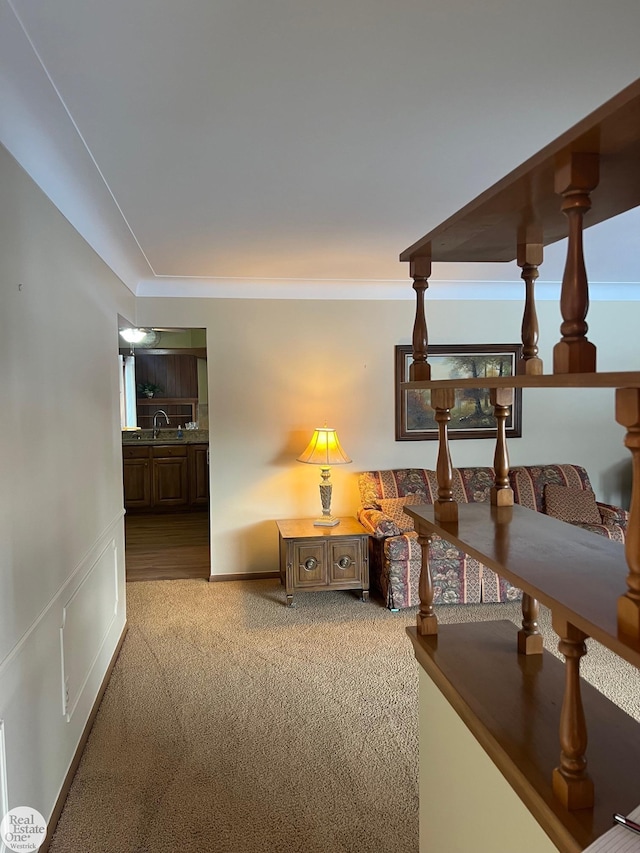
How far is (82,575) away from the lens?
269cm

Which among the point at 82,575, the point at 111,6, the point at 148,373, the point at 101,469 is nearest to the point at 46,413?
the point at 82,575

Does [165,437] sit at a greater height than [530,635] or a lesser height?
greater

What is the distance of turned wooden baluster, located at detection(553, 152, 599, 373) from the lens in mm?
911

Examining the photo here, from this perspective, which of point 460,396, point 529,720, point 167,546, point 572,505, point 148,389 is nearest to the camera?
point 529,720

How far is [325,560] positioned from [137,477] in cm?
382

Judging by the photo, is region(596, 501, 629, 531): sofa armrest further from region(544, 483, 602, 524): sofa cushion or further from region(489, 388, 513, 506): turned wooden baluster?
region(489, 388, 513, 506): turned wooden baluster

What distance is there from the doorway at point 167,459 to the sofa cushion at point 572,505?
2937 millimetres

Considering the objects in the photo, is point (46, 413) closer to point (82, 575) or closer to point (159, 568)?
point (82, 575)

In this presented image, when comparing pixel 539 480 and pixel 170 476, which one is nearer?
pixel 539 480

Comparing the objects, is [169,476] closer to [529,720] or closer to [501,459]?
[501,459]

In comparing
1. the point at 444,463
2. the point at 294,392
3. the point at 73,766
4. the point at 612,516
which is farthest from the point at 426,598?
the point at 612,516

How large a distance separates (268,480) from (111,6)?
3.78 metres

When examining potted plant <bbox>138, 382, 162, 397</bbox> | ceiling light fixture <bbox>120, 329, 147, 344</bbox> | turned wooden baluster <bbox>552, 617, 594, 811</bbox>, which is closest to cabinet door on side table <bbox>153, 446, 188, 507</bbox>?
potted plant <bbox>138, 382, 162, 397</bbox>

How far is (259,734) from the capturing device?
2.70m
